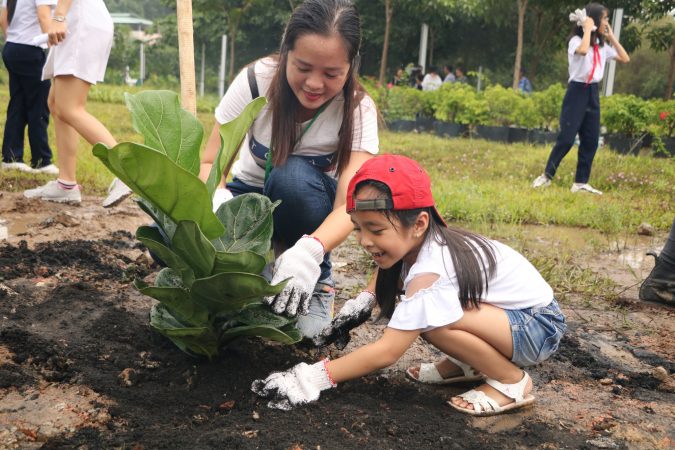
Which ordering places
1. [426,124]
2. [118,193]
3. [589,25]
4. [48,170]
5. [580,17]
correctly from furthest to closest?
[426,124] < [580,17] < [589,25] < [48,170] < [118,193]

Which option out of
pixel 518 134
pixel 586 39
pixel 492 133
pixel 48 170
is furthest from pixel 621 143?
pixel 48 170

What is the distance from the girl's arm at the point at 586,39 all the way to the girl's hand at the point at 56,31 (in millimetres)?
4299

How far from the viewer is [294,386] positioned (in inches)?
73.3

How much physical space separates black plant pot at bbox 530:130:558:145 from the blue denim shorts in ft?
31.8

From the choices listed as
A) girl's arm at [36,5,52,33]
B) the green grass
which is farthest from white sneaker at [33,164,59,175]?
girl's arm at [36,5,52,33]

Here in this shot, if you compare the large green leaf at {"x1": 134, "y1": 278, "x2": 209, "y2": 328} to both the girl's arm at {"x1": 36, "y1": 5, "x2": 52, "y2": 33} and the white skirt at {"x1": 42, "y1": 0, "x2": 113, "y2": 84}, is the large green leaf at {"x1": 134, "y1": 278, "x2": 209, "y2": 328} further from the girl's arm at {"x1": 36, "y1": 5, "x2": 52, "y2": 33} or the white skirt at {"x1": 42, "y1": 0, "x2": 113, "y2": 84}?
the girl's arm at {"x1": 36, "y1": 5, "x2": 52, "y2": 33}

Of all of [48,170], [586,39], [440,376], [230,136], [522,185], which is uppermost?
[586,39]

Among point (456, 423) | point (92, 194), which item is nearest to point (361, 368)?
point (456, 423)

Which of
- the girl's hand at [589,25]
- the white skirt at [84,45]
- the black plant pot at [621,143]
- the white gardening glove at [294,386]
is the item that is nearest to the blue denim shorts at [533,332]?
the white gardening glove at [294,386]

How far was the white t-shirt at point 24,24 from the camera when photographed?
15.2 feet

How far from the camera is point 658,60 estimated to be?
25562 millimetres

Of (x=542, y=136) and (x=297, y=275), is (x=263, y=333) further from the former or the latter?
(x=542, y=136)

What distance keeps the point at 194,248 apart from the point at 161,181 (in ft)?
0.68

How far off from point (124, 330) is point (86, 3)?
2396 mm
